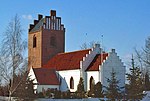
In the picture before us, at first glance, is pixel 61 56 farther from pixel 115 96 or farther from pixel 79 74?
pixel 115 96

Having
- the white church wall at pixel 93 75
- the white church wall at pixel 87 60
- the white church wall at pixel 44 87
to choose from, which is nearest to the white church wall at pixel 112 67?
the white church wall at pixel 93 75

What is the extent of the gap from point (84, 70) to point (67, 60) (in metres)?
6.04

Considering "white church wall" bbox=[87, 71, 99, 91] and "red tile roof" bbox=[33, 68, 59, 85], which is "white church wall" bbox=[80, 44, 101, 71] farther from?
"red tile roof" bbox=[33, 68, 59, 85]

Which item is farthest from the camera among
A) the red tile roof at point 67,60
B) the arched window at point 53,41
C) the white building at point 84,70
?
the arched window at point 53,41

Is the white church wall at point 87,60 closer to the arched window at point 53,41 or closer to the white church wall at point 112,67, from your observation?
the white church wall at point 112,67

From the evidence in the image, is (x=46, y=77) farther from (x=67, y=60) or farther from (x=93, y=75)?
(x=93, y=75)

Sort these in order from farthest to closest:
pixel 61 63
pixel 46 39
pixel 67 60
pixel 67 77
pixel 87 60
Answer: pixel 46 39
pixel 61 63
pixel 67 60
pixel 67 77
pixel 87 60

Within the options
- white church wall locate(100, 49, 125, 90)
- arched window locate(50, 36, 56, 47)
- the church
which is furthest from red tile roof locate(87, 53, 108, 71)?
arched window locate(50, 36, 56, 47)

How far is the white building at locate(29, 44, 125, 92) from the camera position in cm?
5684

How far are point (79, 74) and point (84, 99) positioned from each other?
9.05 m

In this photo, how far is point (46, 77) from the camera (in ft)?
200

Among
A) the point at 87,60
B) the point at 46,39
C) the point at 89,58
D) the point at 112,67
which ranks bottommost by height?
the point at 112,67

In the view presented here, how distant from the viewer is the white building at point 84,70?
5684 cm

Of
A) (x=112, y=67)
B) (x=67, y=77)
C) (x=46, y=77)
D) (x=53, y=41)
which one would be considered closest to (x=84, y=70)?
(x=67, y=77)
